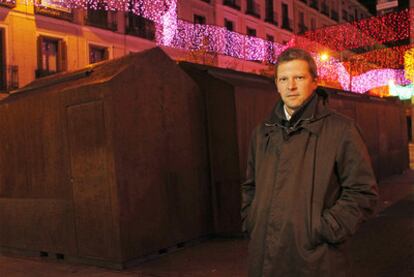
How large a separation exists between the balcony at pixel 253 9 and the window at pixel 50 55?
15.1 metres

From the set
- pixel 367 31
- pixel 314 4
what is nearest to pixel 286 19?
pixel 314 4

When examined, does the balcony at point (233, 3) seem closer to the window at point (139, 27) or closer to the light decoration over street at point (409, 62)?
the window at point (139, 27)

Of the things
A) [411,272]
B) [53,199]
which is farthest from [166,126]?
[411,272]

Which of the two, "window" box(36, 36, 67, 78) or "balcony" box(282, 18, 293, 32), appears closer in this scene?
"window" box(36, 36, 67, 78)

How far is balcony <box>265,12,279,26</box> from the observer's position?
3467cm

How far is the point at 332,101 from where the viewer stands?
984 cm

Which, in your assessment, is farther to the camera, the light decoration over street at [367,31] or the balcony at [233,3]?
the balcony at [233,3]

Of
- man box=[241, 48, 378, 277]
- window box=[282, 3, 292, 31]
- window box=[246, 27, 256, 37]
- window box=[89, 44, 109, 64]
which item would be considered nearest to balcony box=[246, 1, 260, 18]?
window box=[246, 27, 256, 37]

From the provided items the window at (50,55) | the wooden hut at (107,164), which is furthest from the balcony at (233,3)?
the wooden hut at (107,164)

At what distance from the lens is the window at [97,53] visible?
2194 centimetres

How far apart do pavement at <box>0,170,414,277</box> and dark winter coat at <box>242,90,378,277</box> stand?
262cm

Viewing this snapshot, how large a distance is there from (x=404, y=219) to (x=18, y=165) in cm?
568

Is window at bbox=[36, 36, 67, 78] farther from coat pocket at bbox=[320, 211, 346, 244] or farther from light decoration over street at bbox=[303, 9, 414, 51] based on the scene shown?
coat pocket at bbox=[320, 211, 346, 244]

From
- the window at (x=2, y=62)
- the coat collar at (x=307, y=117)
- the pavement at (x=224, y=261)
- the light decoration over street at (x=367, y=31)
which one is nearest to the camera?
the coat collar at (x=307, y=117)
